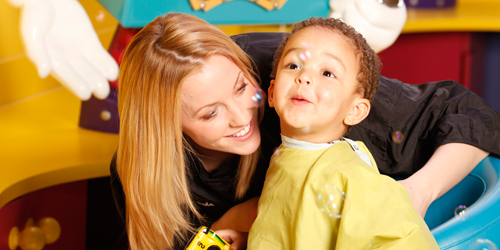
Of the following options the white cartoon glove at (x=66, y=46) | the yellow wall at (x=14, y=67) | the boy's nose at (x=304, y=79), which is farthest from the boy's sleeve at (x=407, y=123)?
the yellow wall at (x=14, y=67)

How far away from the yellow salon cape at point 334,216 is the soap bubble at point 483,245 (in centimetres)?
13

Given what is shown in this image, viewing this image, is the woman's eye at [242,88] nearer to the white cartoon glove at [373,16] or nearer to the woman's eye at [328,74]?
the woman's eye at [328,74]

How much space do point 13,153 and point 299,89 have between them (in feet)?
3.32

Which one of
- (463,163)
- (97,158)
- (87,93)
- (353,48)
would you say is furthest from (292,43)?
(97,158)

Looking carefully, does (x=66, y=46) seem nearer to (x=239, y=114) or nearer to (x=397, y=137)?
(x=239, y=114)

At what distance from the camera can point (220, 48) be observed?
87 centimetres

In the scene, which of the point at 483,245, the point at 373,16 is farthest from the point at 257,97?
the point at 373,16

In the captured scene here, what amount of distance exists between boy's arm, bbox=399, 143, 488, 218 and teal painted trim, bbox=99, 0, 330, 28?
0.63 metres

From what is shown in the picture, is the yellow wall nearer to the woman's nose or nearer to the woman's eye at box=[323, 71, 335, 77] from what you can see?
the woman's nose

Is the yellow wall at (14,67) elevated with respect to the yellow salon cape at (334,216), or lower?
lower

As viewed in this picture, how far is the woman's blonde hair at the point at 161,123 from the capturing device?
2.82ft

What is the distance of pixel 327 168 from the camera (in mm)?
688

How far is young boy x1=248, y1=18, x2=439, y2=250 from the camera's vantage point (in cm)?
62

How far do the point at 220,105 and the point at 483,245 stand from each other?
19.0 inches
